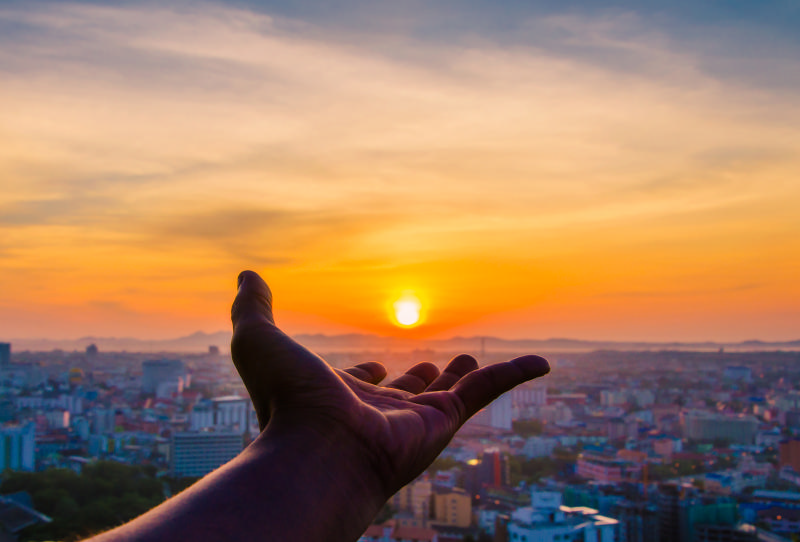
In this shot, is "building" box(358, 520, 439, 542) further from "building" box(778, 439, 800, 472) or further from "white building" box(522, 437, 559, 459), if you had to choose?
"building" box(778, 439, 800, 472)

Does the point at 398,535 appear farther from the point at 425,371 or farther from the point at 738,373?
the point at 738,373

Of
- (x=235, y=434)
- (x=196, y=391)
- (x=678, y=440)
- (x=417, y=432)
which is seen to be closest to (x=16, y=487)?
(x=235, y=434)

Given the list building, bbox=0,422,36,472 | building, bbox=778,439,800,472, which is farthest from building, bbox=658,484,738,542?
building, bbox=0,422,36,472

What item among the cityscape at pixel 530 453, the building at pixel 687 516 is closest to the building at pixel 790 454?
the cityscape at pixel 530 453

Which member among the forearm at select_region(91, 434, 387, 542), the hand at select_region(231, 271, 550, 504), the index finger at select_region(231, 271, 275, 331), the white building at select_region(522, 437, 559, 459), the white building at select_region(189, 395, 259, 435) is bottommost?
the white building at select_region(522, 437, 559, 459)

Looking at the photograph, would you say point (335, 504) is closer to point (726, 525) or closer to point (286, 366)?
point (286, 366)

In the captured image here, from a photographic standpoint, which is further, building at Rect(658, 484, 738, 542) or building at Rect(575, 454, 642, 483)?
building at Rect(575, 454, 642, 483)
